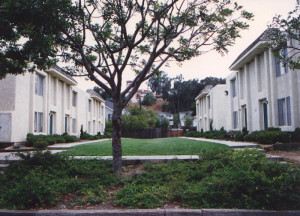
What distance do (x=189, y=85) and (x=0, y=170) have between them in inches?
2466

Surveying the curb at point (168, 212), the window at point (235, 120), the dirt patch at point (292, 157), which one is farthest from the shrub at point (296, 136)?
the window at point (235, 120)

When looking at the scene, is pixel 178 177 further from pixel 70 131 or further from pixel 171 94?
pixel 171 94

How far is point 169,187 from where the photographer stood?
5758 mm

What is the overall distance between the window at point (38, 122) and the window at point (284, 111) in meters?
16.3

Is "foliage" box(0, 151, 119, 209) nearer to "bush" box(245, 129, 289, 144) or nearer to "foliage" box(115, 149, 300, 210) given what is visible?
"foliage" box(115, 149, 300, 210)

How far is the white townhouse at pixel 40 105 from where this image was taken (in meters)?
15.6

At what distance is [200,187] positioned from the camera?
5520mm

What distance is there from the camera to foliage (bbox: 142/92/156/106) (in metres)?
78.2

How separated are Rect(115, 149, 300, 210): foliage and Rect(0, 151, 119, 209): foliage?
27.2 inches

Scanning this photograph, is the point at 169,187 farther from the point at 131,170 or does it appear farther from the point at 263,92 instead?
the point at 263,92

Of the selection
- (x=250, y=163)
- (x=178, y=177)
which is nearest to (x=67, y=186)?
(x=178, y=177)

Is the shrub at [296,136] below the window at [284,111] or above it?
below

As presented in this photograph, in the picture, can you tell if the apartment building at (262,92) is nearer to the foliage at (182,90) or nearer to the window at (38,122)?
the window at (38,122)

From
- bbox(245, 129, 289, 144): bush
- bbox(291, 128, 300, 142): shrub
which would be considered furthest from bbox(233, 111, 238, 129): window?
bbox(291, 128, 300, 142): shrub
